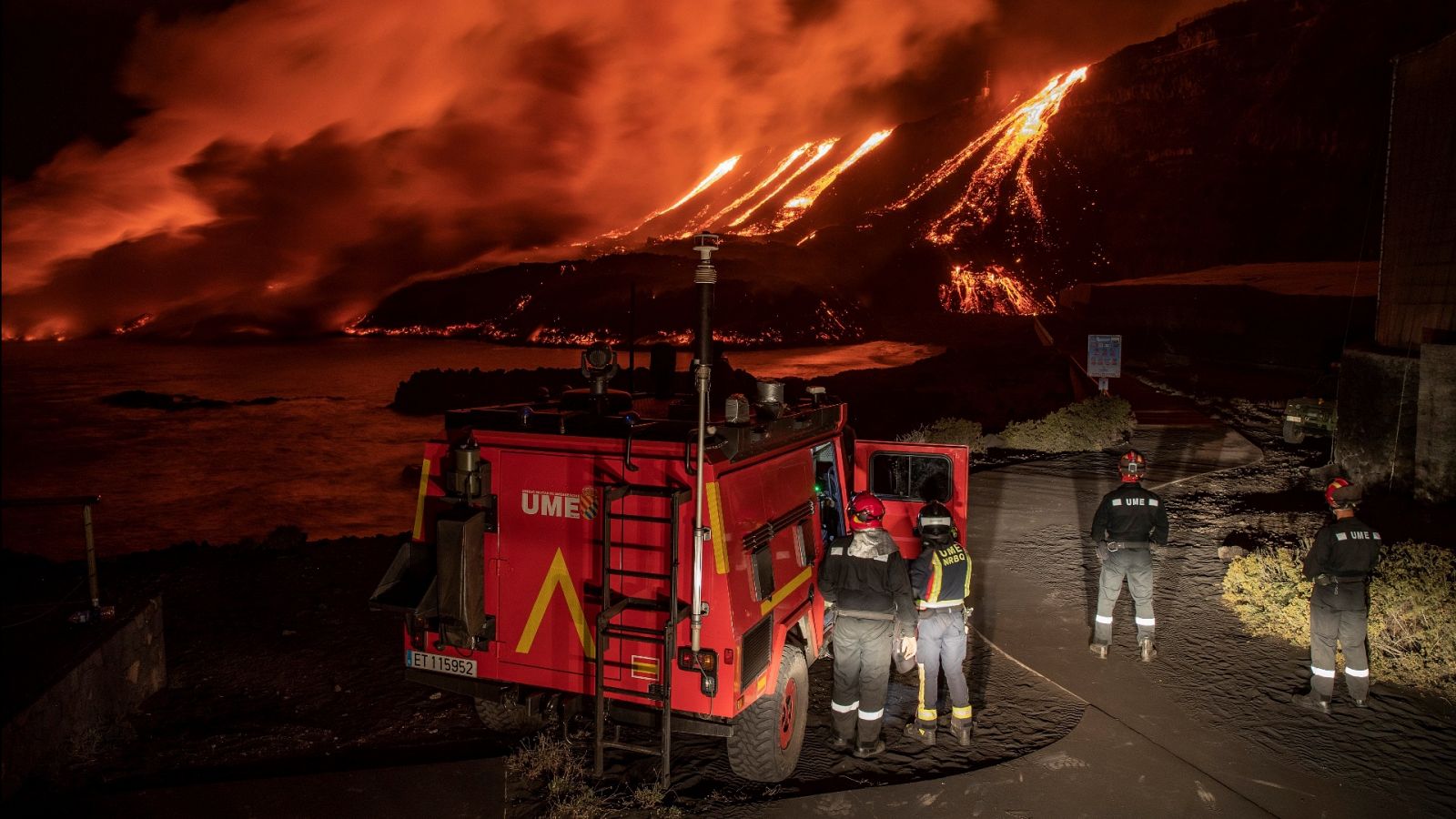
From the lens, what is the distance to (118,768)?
5.93 metres

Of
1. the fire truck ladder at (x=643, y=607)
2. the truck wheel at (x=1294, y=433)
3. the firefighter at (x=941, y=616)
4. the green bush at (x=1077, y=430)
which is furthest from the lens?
the truck wheel at (x=1294, y=433)

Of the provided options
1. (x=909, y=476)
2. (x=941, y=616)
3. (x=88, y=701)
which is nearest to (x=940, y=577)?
(x=941, y=616)

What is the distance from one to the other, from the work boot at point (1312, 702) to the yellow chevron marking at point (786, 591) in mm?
4171

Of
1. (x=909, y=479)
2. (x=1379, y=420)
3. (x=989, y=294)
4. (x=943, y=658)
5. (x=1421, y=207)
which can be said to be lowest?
(x=943, y=658)

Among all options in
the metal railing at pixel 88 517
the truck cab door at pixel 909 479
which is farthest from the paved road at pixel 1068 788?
the metal railing at pixel 88 517

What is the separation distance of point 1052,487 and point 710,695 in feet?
40.6

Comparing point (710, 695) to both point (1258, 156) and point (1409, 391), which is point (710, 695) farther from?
point (1258, 156)

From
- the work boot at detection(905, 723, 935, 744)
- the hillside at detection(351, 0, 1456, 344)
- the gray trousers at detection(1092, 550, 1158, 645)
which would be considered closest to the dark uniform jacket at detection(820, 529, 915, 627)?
the work boot at detection(905, 723, 935, 744)

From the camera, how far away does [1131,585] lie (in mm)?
7766

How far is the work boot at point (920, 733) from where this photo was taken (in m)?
6.27

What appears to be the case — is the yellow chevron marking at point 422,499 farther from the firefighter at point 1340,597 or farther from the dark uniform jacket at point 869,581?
the firefighter at point 1340,597

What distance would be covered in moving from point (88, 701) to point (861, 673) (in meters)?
5.58

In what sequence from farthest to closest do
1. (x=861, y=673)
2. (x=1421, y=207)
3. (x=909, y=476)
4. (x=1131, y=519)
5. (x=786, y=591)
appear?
(x=1421, y=207) < (x=1131, y=519) < (x=909, y=476) < (x=861, y=673) < (x=786, y=591)

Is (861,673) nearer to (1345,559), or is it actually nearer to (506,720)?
(506,720)
